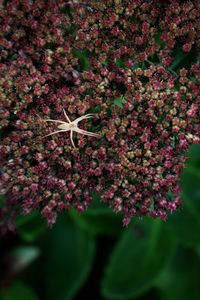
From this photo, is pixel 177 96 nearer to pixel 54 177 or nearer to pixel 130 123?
pixel 130 123

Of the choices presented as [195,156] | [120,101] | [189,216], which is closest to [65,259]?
[189,216]

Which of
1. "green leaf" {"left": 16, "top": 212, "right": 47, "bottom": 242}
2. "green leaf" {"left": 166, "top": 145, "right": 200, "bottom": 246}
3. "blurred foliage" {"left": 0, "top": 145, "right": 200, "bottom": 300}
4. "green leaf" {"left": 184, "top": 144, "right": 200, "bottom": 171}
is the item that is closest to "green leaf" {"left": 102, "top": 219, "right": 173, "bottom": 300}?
"blurred foliage" {"left": 0, "top": 145, "right": 200, "bottom": 300}

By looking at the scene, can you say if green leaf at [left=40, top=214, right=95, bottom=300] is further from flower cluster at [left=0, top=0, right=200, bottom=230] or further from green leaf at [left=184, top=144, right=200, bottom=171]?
flower cluster at [left=0, top=0, right=200, bottom=230]

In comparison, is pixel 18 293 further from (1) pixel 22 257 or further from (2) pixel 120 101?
(2) pixel 120 101

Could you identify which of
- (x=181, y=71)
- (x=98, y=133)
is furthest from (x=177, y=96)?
(x=98, y=133)

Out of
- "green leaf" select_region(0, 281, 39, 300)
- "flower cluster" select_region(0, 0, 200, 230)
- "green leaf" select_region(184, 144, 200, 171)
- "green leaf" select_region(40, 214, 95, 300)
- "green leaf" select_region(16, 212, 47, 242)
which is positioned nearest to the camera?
"flower cluster" select_region(0, 0, 200, 230)

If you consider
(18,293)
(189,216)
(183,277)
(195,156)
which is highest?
(195,156)
